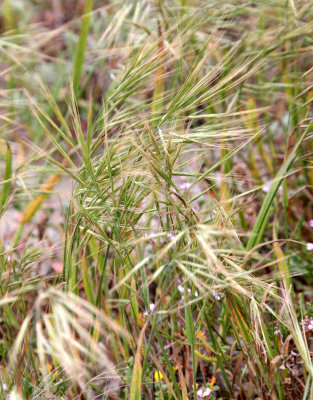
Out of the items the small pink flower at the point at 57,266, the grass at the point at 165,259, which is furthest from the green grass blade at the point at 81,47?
the small pink flower at the point at 57,266

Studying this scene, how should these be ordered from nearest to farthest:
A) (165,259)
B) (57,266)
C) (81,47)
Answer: (165,259)
(81,47)
(57,266)

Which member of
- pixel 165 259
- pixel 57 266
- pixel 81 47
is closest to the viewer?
pixel 165 259

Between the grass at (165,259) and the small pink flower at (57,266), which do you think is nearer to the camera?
the grass at (165,259)

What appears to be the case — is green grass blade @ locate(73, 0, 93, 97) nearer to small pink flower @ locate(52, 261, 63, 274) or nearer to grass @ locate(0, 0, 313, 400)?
→ grass @ locate(0, 0, 313, 400)

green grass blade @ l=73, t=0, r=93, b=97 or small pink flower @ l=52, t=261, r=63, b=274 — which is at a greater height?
green grass blade @ l=73, t=0, r=93, b=97

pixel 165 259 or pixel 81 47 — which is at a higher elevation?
pixel 81 47

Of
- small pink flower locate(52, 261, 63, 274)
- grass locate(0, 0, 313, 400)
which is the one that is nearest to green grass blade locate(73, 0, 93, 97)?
grass locate(0, 0, 313, 400)

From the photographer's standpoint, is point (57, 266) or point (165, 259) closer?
point (165, 259)

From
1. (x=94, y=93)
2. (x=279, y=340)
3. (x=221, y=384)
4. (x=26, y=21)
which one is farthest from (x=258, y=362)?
(x=26, y=21)

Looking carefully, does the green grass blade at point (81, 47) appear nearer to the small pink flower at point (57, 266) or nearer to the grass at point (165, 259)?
the grass at point (165, 259)

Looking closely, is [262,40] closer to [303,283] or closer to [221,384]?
[303,283]

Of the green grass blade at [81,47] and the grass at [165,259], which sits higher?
the green grass blade at [81,47]

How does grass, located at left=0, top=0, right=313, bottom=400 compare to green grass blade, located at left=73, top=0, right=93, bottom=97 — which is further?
green grass blade, located at left=73, top=0, right=93, bottom=97
